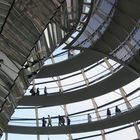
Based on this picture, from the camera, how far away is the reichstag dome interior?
11.5 meters

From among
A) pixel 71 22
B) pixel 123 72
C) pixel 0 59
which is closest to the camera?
pixel 0 59

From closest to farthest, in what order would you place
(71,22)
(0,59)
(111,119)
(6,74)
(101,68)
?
(0,59) < (6,74) < (71,22) < (111,119) < (101,68)

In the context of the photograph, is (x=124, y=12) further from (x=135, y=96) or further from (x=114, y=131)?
(x=114, y=131)

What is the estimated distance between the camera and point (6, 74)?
38.5 ft

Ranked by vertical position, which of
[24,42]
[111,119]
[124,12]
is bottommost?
[24,42]

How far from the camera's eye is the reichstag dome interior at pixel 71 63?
11.5 m

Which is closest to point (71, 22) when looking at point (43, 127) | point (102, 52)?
point (102, 52)

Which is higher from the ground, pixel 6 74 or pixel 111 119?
pixel 111 119

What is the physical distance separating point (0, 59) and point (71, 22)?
1098cm

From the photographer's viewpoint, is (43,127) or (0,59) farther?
(43,127)

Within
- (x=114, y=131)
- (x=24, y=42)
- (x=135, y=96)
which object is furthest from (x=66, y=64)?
(x=24, y=42)

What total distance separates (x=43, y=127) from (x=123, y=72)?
327 inches

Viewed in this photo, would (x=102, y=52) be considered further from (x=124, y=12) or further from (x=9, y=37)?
(x=9, y=37)

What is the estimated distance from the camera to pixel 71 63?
2898cm
